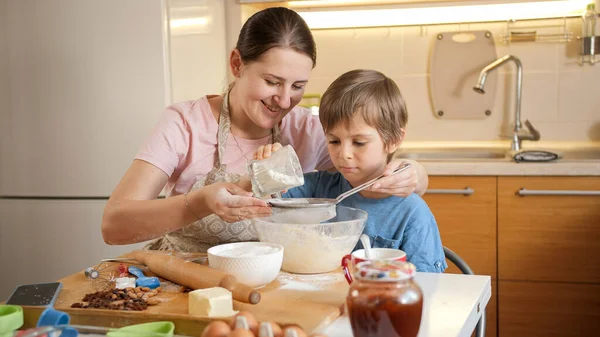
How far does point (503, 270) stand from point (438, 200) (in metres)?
0.38

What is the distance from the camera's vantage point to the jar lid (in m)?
0.84

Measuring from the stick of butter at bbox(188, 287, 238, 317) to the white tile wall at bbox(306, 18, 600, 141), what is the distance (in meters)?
2.41

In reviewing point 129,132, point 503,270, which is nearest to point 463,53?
point 503,270

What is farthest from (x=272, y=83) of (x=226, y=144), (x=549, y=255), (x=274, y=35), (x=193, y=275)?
(x=549, y=255)

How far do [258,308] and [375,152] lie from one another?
60 cm

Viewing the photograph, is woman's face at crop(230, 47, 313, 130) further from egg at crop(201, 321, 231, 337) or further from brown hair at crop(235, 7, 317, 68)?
egg at crop(201, 321, 231, 337)

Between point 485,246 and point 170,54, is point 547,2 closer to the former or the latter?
point 485,246

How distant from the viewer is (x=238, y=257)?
1223mm

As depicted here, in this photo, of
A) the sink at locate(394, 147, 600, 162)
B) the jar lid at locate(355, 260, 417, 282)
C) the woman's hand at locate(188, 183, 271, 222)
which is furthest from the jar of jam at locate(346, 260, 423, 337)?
the sink at locate(394, 147, 600, 162)

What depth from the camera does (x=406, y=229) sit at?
154 centimetres

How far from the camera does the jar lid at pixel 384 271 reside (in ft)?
2.75

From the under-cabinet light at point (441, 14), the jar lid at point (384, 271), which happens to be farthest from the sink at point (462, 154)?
the jar lid at point (384, 271)

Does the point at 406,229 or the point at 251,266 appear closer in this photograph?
the point at 251,266

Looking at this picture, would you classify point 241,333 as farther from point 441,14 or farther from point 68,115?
point 441,14
